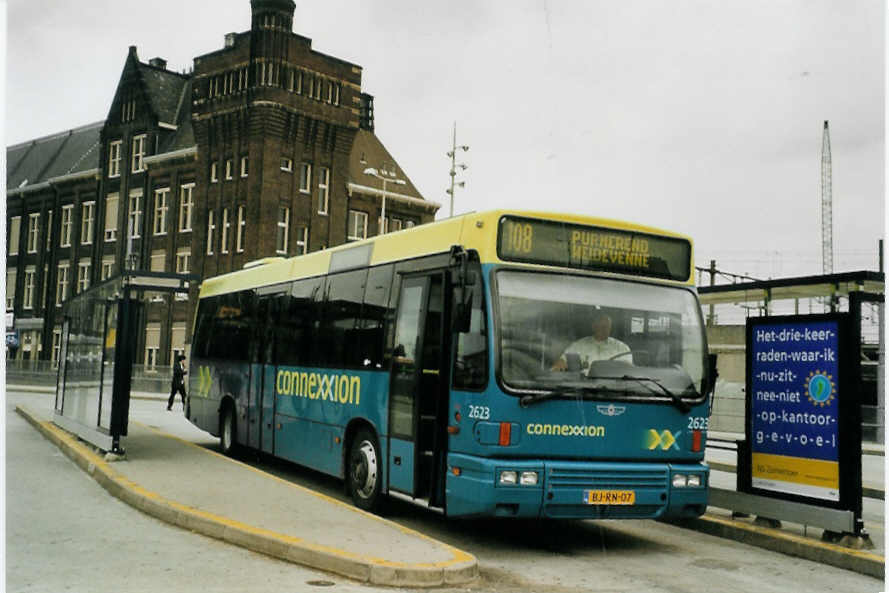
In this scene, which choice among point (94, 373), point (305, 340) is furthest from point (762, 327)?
point (94, 373)

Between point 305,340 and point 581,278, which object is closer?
point 581,278

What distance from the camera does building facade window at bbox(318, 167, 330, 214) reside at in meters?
52.8

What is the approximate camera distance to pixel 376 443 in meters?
10.8

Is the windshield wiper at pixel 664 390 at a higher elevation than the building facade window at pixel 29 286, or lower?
lower

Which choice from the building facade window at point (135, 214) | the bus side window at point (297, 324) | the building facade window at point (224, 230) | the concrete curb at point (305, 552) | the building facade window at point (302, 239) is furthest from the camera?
the building facade window at point (135, 214)

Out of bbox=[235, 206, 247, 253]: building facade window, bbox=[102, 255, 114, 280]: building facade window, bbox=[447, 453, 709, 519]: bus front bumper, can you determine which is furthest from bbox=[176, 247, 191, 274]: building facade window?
bbox=[447, 453, 709, 519]: bus front bumper

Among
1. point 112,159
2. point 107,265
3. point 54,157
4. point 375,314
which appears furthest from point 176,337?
point 375,314

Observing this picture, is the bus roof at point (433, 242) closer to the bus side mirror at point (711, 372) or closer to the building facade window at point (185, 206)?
the bus side mirror at point (711, 372)

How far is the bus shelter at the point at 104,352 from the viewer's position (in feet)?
44.7

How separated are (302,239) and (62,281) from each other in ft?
50.9

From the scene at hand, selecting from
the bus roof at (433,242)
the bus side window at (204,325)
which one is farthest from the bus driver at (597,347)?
the bus side window at (204,325)

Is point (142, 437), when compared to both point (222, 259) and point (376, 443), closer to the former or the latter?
point (376, 443)

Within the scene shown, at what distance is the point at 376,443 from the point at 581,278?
304cm

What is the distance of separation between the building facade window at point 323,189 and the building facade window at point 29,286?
Answer: 15581 mm
